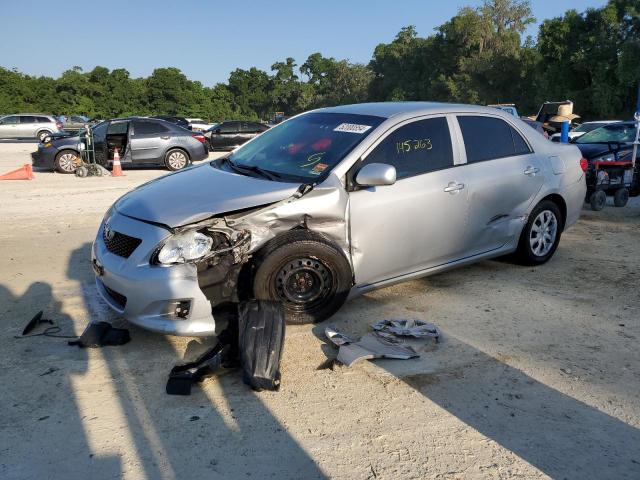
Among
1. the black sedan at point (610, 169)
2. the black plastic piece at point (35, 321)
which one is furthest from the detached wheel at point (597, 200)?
the black plastic piece at point (35, 321)

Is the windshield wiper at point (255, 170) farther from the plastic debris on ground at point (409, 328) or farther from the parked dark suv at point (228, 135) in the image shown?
the parked dark suv at point (228, 135)

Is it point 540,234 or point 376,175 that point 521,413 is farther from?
point 540,234

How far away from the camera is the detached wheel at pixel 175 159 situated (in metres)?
14.5

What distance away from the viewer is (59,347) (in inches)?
152

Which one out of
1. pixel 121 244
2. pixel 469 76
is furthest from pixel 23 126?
pixel 469 76

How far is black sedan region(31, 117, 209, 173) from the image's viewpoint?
1409 centimetres

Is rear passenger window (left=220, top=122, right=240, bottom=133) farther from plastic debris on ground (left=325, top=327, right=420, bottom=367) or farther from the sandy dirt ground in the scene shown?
plastic debris on ground (left=325, top=327, right=420, bottom=367)

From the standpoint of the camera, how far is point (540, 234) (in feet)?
18.5

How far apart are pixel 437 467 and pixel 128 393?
5.98ft

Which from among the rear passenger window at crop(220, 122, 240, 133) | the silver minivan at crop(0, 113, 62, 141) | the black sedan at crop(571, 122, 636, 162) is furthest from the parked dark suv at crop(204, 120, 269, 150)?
the black sedan at crop(571, 122, 636, 162)

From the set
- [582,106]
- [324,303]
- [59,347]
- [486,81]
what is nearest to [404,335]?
[324,303]

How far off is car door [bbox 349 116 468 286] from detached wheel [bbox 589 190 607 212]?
5221mm

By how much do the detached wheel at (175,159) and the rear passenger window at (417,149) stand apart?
35.9 feet

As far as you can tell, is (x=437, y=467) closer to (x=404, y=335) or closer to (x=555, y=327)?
(x=404, y=335)
